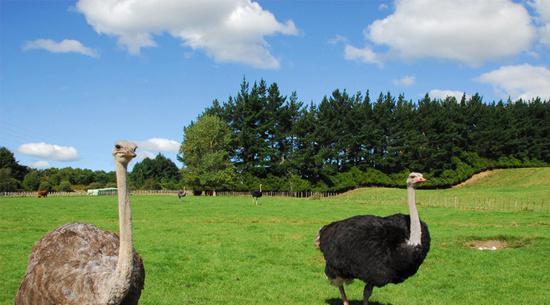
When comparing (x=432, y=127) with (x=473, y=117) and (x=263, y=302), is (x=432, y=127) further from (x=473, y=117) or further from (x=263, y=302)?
(x=263, y=302)

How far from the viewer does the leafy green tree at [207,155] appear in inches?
2975

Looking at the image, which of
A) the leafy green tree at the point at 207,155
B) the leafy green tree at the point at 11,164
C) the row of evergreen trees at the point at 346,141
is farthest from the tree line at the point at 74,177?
the row of evergreen trees at the point at 346,141

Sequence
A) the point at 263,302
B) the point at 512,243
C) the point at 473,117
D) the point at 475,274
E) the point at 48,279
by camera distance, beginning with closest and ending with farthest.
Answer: the point at 48,279 → the point at 263,302 → the point at 475,274 → the point at 512,243 → the point at 473,117

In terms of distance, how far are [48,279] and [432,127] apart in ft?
267

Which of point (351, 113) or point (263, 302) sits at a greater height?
point (351, 113)

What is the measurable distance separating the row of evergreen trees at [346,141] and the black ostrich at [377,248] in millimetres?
64413

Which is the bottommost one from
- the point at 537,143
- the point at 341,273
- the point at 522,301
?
the point at 522,301

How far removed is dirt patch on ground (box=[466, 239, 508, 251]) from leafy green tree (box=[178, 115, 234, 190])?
5857 cm

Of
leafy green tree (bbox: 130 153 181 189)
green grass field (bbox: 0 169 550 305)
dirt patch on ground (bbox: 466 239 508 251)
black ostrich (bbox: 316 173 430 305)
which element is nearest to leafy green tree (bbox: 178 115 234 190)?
leafy green tree (bbox: 130 153 181 189)

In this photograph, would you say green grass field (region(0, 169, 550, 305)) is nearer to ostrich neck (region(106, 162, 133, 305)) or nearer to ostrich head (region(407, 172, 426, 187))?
ostrich head (region(407, 172, 426, 187))

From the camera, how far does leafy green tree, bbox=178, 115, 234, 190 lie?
75562mm

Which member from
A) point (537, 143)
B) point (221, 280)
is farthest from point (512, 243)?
point (537, 143)

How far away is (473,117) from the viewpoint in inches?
3477

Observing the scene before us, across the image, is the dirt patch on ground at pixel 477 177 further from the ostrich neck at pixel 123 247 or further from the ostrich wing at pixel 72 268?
the ostrich neck at pixel 123 247
